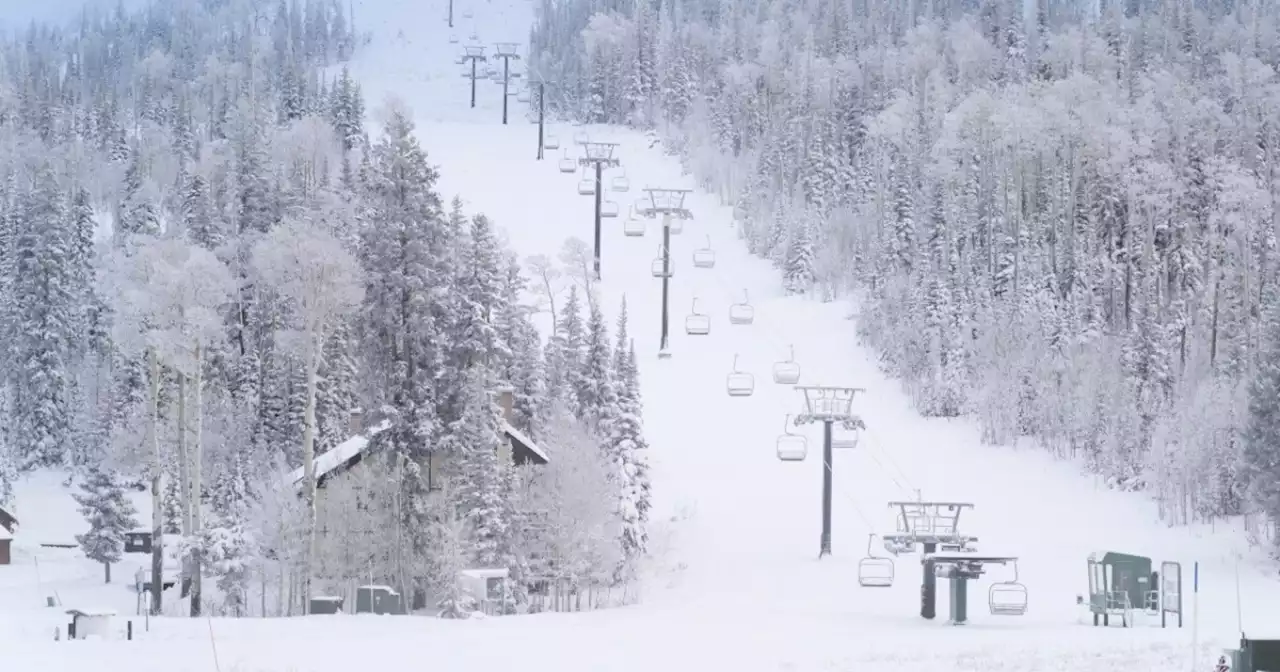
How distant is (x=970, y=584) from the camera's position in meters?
45.5

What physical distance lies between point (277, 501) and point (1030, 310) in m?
33.8

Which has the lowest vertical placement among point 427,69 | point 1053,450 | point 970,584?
point 970,584

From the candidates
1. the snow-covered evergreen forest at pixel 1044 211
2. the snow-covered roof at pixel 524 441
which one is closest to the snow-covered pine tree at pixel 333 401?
the snow-covered roof at pixel 524 441

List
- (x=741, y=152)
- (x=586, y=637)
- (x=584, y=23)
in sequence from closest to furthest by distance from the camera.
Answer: (x=586, y=637), (x=741, y=152), (x=584, y=23)

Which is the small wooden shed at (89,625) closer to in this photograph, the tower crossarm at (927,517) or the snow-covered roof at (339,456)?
the tower crossarm at (927,517)

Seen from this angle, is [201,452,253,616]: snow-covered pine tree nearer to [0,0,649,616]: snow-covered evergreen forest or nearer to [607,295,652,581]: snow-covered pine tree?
[0,0,649,616]: snow-covered evergreen forest

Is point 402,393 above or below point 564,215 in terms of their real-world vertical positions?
below

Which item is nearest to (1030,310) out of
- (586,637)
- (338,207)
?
(338,207)

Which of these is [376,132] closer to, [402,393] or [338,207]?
[338,207]

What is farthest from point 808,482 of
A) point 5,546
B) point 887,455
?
point 5,546

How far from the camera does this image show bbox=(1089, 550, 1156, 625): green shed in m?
33.6

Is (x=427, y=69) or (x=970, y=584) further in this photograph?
(x=427, y=69)

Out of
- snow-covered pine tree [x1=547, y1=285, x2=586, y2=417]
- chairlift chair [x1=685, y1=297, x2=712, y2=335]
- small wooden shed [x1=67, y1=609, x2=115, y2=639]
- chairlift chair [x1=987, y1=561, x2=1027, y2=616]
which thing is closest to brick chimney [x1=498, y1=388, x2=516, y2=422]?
snow-covered pine tree [x1=547, y1=285, x2=586, y2=417]

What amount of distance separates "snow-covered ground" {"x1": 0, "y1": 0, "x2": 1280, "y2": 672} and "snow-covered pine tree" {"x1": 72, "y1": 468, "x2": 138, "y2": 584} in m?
1.16
